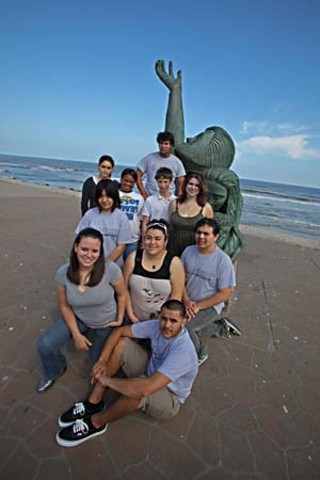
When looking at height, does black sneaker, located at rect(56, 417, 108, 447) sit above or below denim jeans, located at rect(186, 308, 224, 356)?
below

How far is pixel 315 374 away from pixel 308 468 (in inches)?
38.9

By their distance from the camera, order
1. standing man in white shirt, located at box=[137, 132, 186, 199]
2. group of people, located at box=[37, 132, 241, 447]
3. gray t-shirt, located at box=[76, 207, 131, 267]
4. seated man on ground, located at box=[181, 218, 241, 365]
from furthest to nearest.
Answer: standing man in white shirt, located at box=[137, 132, 186, 199], gray t-shirt, located at box=[76, 207, 131, 267], seated man on ground, located at box=[181, 218, 241, 365], group of people, located at box=[37, 132, 241, 447]

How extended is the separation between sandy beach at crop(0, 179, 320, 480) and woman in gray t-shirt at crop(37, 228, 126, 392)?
29 cm

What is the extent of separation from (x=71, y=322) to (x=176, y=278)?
804 millimetres

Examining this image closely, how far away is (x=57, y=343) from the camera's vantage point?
212 centimetres

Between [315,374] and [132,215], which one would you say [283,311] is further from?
[132,215]

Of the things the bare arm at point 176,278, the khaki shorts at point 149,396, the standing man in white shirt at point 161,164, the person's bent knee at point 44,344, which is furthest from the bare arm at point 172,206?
the person's bent knee at point 44,344

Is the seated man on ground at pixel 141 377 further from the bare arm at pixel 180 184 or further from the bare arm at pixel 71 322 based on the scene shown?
the bare arm at pixel 180 184

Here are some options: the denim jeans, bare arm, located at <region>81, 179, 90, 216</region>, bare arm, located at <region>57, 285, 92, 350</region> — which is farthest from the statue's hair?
bare arm, located at <region>57, 285, 92, 350</region>

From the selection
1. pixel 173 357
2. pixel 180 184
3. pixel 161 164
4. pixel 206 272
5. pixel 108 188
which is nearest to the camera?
pixel 173 357

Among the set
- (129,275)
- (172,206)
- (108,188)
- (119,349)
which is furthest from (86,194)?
(119,349)

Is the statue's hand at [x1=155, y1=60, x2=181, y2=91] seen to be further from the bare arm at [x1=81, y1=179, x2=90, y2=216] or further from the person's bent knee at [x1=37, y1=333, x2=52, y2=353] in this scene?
the person's bent knee at [x1=37, y1=333, x2=52, y2=353]

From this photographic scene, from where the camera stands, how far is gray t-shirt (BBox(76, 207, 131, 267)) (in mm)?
2596

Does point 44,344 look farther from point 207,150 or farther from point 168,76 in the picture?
point 168,76
